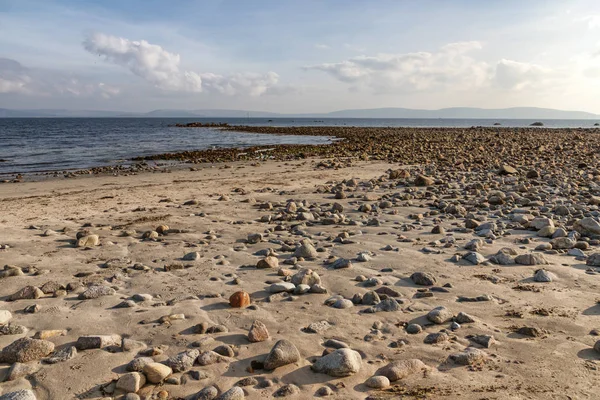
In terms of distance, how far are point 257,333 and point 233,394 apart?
29.6 inches

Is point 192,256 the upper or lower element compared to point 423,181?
lower

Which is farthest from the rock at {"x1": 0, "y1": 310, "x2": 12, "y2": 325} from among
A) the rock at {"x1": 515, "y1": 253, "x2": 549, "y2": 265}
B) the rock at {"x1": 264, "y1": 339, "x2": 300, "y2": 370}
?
the rock at {"x1": 515, "y1": 253, "x2": 549, "y2": 265}

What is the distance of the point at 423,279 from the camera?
4461 millimetres

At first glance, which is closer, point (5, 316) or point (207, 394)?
point (207, 394)

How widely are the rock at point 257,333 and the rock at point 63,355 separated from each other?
4.09 ft

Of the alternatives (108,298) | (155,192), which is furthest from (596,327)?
(155,192)

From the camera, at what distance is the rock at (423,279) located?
14.6 feet

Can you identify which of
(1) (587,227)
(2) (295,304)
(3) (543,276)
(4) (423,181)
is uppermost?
(4) (423,181)

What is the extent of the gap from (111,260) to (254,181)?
7664 mm

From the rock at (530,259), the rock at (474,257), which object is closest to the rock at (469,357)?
the rock at (474,257)

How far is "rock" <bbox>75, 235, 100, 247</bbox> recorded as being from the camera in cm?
591

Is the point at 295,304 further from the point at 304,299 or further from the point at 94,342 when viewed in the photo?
the point at 94,342

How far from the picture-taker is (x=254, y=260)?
530 centimetres

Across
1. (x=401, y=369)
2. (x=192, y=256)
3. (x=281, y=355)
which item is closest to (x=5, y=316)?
(x=192, y=256)
